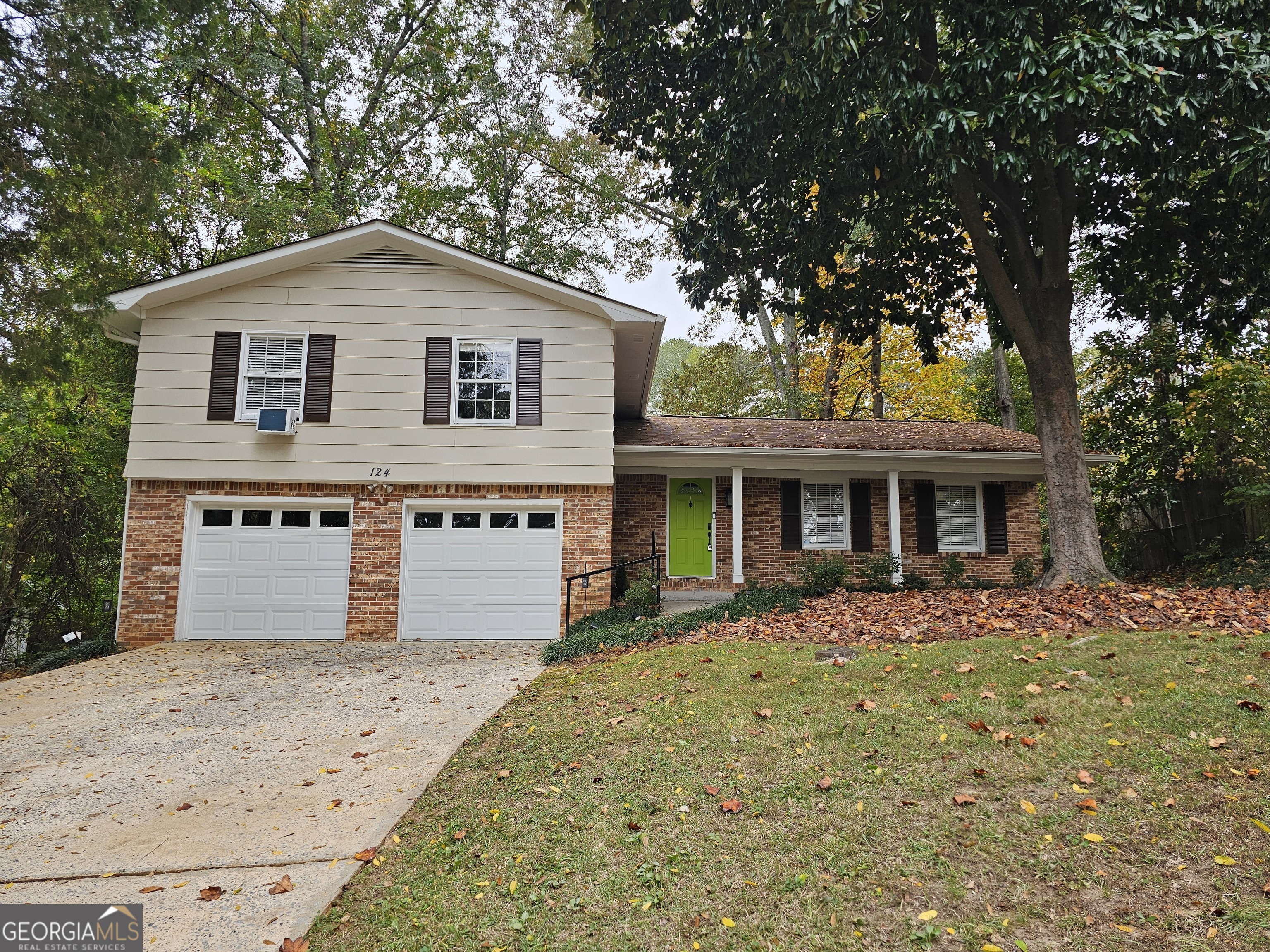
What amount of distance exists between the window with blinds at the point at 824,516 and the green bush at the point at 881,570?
98 cm

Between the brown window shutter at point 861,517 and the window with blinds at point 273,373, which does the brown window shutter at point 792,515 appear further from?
the window with blinds at point 273,373

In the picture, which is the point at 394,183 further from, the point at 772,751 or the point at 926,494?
the point at 772,751

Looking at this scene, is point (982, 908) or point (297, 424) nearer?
point (982, 908)

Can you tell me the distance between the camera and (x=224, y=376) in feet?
36.2

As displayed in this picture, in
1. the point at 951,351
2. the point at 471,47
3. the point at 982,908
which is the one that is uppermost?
the point at 471,47

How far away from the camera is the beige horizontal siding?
10.9 meters

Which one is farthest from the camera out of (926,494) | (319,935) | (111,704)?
(926,494)

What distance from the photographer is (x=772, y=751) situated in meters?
4.58

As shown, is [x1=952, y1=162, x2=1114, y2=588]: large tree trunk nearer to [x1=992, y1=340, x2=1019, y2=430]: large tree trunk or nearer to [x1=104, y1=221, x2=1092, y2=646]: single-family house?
[x1=104, y1=221, x2=1092, y2=646]: single-family house

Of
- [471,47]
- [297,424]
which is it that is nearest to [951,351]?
[471,47]

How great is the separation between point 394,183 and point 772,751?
2010 cm

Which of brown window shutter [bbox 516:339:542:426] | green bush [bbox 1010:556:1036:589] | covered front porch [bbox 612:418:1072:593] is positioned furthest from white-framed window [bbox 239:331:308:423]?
green bush [bbox 1010:556:1036:589]

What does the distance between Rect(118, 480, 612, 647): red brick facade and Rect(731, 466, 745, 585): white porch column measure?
2825mm

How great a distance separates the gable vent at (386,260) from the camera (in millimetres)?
11492
